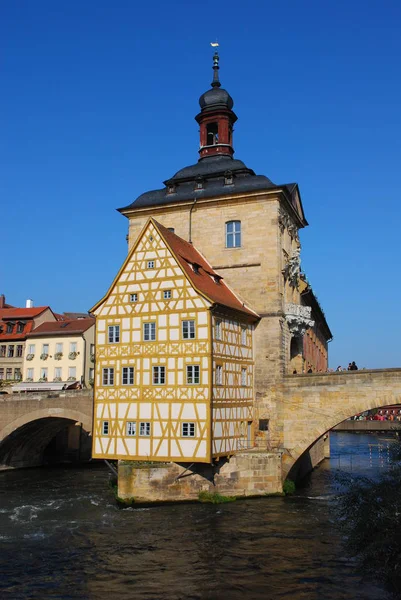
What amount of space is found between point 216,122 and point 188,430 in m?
20.3

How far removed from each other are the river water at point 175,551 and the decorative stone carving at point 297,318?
8.26 m

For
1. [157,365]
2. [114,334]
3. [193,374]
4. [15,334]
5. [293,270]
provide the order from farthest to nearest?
[15,334] < [293,270] < [114,334] < [157,365] < [193,374]

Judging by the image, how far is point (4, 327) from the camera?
5253cm

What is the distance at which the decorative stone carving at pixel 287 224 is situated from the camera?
31.3 m

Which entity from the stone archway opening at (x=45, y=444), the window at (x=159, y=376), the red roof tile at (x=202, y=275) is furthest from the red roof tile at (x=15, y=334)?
the window at (x=159, y=376)

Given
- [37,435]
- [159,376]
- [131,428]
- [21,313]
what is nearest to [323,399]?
[159,376]

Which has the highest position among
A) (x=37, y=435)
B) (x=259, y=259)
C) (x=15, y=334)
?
(x=259, y=259)

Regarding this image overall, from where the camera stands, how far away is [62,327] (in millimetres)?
50469

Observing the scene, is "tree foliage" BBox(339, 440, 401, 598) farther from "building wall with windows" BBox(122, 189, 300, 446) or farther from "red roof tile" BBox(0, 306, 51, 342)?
"red roof tile" BBox(0, 306, 51, 342)

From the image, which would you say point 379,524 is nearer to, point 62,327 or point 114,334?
point 114,334

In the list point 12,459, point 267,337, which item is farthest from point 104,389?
point 12,459

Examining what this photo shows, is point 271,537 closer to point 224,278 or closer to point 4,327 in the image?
point 224,278

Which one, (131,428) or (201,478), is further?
(131,428)

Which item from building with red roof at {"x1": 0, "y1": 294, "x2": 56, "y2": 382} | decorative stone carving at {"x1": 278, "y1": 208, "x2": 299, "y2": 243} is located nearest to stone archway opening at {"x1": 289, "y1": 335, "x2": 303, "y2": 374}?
decorative stone carving at {"x1": 278, "y1": 208, "x2": 299, "y2": 243}
